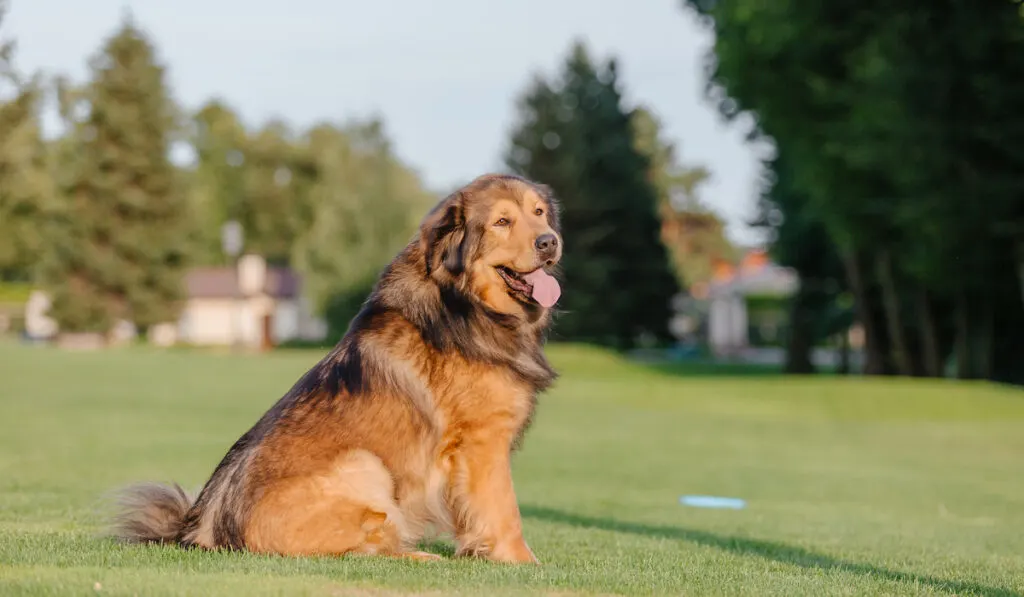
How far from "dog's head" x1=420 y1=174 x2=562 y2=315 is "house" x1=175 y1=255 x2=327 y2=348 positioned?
80.2 meters

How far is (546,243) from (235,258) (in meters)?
86.4

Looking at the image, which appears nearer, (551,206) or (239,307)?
(551,206)

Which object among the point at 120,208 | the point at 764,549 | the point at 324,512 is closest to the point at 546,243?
the point at 324,512

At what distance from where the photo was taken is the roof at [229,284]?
3597 inches

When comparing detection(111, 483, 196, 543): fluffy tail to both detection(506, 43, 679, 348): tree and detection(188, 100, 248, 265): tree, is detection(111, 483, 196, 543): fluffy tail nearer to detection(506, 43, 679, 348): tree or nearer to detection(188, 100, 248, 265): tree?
detection(506, 43, 679, 348): tree

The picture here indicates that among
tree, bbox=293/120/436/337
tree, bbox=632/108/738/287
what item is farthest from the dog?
tree, bbox=632/108/738/287

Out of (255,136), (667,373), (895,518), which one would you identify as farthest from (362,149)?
(895,518)

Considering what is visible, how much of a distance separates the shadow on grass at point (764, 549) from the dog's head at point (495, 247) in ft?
7.52

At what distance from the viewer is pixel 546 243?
6227 millimetres

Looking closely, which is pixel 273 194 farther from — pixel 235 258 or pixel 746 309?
pixel 746 309

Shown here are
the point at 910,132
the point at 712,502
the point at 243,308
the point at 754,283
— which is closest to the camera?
the point at 712,502

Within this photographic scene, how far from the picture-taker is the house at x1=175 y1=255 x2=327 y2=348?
87812 millimetres

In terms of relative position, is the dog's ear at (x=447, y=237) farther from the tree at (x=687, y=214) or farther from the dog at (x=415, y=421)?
the tree at (x=687, y=214)

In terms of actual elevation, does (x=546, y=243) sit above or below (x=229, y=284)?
above
